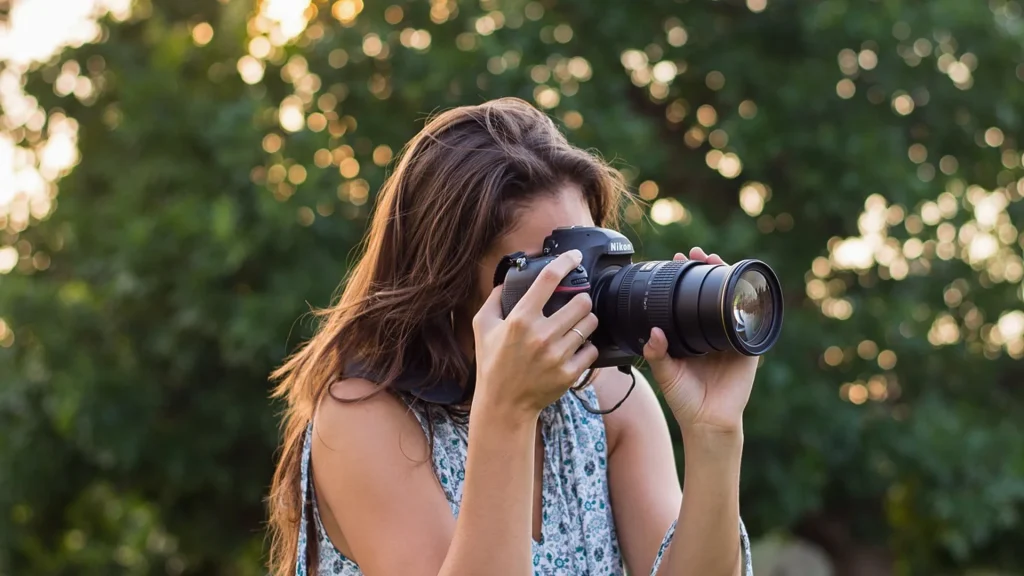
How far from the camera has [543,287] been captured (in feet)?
5.37

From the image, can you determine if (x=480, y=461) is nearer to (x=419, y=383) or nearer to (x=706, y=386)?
(x=419, y=383)

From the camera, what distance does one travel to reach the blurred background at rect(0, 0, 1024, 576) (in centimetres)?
456

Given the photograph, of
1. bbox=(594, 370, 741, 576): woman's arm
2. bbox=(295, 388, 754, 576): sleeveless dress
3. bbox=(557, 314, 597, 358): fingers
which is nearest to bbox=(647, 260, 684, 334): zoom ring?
bbox=(557, 314, 597, 358): fingers

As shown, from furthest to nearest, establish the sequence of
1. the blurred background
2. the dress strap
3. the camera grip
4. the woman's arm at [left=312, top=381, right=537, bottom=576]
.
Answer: the blurred background
the dress strap
the camera grip
the woman's arm at [left=312, top=381, right=537, bottom=576]

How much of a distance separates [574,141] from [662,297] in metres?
2.74

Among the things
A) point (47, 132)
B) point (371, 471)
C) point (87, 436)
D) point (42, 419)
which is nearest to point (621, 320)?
point (371, 471)

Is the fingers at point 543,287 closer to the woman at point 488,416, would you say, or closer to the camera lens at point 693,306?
the woman at point 488,416

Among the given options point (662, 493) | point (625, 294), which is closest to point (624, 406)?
point (662, 493)

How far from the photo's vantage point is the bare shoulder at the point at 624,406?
199 centimetres

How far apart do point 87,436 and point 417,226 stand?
3.27 m

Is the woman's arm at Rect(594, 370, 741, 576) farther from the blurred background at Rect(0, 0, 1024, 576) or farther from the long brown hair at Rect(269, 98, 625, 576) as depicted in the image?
the blurred background at Rect(0, 0, 1024, 576)

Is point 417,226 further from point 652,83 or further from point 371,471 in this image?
point 652,83

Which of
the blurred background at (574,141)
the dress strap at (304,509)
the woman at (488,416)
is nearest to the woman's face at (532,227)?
the woman at (488,416)

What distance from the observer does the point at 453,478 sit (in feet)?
6.01
